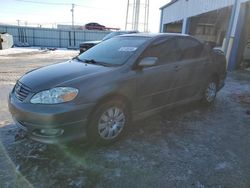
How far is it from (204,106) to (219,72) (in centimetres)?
86

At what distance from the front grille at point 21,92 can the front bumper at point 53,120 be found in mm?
89

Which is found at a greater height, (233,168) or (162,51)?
(162,51)

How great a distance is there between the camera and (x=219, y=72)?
18.7 feet

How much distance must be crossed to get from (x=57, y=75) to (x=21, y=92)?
1.74 ft

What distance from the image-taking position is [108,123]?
360 cm

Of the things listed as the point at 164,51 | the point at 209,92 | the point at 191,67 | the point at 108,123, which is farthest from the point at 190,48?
the point at 108,123

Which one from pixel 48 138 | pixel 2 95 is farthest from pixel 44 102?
pixel 2 95

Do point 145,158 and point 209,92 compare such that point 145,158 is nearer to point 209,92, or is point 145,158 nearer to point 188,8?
point 209,92

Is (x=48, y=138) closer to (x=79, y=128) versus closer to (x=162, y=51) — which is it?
(x=79, y=128)

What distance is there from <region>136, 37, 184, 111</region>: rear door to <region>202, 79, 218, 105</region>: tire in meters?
1.17

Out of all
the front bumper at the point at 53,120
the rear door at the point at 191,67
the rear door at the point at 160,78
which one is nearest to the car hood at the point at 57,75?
the front bumper at the point at 53,120

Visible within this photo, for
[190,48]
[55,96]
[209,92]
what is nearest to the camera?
[55,96]

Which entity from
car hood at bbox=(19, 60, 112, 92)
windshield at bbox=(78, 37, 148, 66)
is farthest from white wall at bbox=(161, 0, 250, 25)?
car hood at bbox=(19, 60, 112, 92)

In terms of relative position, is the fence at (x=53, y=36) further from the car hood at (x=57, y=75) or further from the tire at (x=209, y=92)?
the car hood at (x=57, y=75)
